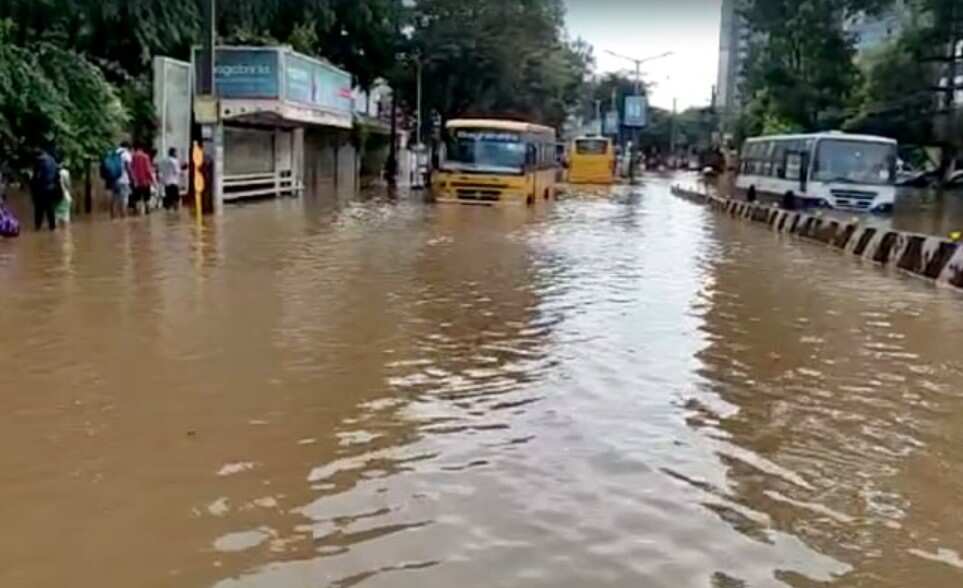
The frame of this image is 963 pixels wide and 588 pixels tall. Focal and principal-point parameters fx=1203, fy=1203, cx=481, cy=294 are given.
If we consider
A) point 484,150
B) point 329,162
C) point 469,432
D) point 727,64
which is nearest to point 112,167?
point 484,150

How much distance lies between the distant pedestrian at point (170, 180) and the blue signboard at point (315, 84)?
5074 mm

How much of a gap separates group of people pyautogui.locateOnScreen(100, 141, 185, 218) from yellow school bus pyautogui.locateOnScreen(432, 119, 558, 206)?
8.60 meters

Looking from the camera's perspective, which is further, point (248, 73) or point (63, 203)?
point (248, 73)

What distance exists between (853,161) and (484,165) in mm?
9859

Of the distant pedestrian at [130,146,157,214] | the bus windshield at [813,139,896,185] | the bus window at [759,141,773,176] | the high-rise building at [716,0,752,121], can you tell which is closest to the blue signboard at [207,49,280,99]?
the distant pedestrian at [130,146,157,214]

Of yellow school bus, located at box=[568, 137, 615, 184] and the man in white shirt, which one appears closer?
the man in white shirt

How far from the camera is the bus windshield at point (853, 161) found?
102ft

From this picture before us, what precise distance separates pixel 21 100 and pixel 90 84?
8.59ft

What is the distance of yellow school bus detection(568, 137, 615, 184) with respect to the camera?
63.1 metres

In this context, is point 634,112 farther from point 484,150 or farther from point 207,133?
point 207,133

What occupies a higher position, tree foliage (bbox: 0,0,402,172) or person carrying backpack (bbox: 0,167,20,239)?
tree foliage (bbox: 0,0,402,172)

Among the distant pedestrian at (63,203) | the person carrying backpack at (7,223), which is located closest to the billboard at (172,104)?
the distant pedestrian at (63,203)

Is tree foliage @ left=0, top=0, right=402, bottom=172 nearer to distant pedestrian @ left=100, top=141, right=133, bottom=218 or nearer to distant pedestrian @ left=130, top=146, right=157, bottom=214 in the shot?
distant pedestrian @ left=100, top=141, right=133, bottom=218

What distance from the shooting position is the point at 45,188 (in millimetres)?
19609
